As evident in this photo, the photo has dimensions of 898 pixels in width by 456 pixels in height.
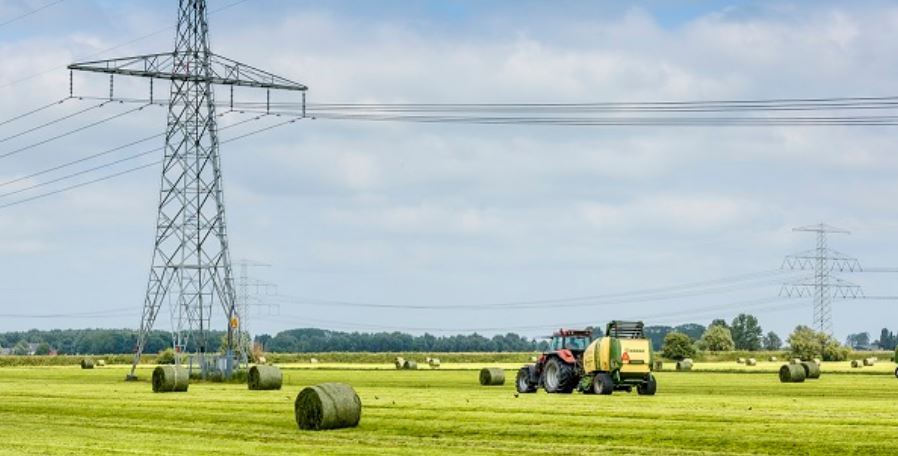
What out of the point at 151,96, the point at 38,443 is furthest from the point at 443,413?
the point at 151,96

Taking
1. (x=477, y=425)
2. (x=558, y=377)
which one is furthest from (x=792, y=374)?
(x=477, y=425)

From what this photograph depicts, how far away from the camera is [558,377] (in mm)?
54125

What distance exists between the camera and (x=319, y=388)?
36062 mm

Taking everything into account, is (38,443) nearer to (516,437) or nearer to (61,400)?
(516,437)

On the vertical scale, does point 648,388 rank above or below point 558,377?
below

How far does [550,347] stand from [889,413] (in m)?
19.0

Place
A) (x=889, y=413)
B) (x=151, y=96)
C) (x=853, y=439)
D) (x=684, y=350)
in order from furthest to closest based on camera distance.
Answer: (x=684, y=350) < (x=151, y=96) < (x=889, y=413) < (x=853, y=439)

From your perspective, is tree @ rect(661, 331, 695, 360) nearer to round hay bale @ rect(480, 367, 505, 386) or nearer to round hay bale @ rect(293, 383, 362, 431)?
round hay bale @ rect(480, 367, 505, 386)

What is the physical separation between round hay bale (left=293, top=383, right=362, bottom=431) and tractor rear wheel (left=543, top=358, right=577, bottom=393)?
1921 cm

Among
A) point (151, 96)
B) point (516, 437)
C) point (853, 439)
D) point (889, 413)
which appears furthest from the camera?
point (151, 96)

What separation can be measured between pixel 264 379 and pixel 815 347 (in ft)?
337

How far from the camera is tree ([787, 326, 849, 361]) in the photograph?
15038 cm

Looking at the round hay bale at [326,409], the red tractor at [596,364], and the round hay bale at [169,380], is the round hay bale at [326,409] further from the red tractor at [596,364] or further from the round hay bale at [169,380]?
the round hay bale at [169,380]

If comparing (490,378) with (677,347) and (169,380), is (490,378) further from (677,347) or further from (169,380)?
(677,347)
